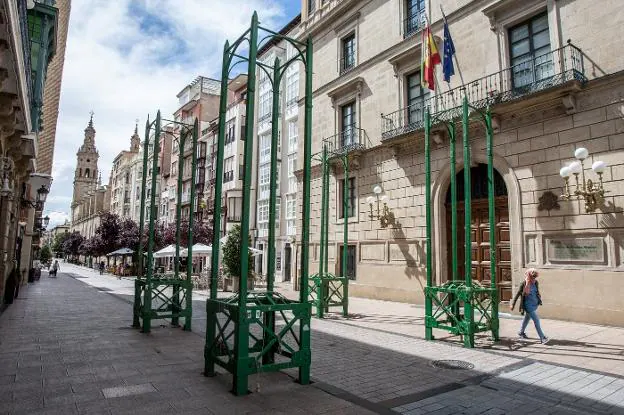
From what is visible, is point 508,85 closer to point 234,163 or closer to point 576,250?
point 576,250

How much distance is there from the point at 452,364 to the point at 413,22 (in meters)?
14.6

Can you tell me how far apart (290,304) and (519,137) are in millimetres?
10455

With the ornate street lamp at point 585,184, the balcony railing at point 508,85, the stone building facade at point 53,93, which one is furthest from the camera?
the stone building facade at point 53,93

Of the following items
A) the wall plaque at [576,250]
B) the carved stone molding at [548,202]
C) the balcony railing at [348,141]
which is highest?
the balcony railing at [348,141]

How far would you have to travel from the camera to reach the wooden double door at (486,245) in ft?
43.7

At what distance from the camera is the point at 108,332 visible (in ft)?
30.3

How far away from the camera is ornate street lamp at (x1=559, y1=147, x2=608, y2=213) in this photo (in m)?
10.2

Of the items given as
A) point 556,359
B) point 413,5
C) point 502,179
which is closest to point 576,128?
point 502,179

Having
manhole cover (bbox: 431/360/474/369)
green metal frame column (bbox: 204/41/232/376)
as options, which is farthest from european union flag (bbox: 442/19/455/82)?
manhole cover (bbox: 431/360/474/369)

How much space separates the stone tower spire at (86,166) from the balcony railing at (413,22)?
100835mm

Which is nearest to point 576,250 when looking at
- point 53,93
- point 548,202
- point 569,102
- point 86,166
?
point 548,202

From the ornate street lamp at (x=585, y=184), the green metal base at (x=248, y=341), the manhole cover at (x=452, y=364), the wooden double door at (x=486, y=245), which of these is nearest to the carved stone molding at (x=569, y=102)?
the ornate street lamp at (x=585, y=184)

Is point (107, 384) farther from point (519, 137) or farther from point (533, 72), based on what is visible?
point (533, 72)

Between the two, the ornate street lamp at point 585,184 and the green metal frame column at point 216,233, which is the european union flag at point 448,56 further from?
the green metal frame column at point 216,233
